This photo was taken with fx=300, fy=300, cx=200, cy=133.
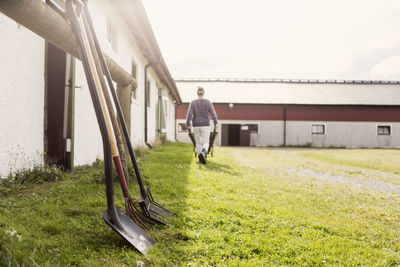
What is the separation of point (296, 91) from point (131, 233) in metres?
27.6

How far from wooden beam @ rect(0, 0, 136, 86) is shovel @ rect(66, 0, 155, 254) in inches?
4.3

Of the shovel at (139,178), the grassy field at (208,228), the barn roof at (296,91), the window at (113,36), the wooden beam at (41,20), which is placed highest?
the barn roof at (296,91)

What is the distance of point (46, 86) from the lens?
4125 millimetres

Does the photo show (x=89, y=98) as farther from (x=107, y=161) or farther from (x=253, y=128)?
(x=253, y=128)

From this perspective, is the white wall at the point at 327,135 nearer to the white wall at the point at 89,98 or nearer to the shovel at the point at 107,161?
the white wall at the point at 89,98

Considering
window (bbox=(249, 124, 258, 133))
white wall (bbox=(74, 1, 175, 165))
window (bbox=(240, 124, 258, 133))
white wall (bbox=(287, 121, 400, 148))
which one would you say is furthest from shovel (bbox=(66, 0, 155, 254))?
white wall (bbox=(287, 121, 400, 148))

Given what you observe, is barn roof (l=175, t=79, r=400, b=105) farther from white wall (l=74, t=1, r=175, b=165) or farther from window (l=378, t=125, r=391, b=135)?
white wall (l=74, t=1, r=175, b=165)

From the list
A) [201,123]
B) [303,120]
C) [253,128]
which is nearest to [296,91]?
[303,120]

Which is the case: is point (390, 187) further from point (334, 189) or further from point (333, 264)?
point (333, 264)

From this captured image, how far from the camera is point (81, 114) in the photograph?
193 inches

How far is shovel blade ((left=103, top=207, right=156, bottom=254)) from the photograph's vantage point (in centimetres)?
192

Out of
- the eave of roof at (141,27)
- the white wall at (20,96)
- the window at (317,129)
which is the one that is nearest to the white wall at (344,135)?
the window at (317,129)

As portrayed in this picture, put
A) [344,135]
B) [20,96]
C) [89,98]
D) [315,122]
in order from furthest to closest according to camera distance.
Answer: [315,122] → [344,135] → [89,98] → [20,96]

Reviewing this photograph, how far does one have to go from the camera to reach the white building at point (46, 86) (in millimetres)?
2215
